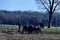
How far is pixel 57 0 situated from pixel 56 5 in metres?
1.19

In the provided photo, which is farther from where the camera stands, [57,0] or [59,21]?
[59,21]

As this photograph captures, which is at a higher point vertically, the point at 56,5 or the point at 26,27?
the point at 56,5

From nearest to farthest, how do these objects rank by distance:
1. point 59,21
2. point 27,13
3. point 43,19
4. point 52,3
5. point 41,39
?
point 41,39
point 52,3
point 43,19
point 59,21
point 27,13

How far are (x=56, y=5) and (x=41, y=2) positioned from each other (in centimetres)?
357

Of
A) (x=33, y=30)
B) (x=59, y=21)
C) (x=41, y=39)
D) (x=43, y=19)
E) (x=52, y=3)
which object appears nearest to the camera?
(x=41, y=39)

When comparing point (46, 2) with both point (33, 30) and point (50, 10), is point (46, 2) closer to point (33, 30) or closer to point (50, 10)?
point (50, 10)

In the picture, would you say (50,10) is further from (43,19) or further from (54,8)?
(43,19)

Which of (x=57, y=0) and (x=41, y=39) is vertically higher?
(x=57, y=0)

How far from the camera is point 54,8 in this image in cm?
5288

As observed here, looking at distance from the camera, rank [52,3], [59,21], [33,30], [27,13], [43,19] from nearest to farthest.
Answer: [33,30]
[52,3]
[43,19]
[59,21]
[27,13]

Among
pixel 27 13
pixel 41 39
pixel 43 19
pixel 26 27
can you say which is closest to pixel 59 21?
pixel 43 19

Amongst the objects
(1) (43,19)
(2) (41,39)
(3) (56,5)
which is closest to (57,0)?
(3) (56,5)

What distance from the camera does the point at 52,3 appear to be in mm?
51781

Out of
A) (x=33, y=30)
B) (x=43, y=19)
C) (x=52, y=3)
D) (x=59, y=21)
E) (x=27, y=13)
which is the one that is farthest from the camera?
(x=27, y=13)
